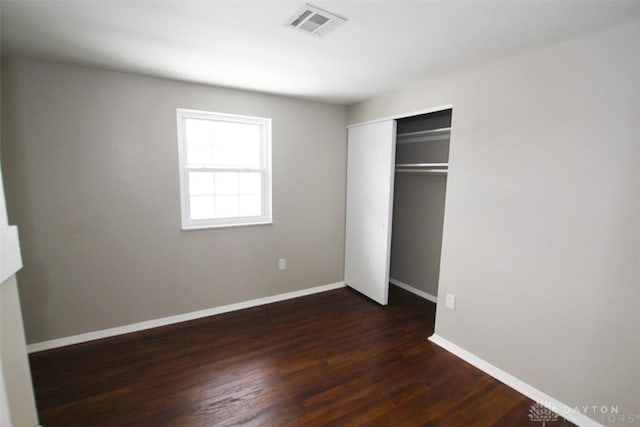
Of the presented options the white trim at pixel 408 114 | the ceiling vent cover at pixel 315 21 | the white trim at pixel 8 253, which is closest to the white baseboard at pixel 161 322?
the white trim at pixel 8 253

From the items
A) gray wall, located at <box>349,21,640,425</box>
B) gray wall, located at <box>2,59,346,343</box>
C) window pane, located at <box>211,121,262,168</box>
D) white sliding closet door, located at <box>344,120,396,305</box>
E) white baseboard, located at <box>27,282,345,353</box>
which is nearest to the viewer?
gray wall, located at <box>349,21,640,425</box>

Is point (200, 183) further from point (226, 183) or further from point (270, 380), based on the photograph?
point (270, 380)

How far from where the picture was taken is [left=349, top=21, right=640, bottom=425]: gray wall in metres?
1.63

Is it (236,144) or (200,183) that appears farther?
(236,144)

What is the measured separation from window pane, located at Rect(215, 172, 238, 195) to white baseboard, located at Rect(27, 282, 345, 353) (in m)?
1.23

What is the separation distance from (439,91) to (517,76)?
0.62m

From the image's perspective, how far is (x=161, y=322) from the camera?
2.88m

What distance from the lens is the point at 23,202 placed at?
7.51ft

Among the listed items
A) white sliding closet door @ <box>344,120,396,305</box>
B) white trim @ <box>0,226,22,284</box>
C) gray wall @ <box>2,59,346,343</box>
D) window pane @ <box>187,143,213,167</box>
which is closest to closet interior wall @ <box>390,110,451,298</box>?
white sliding closet door @ <box>344,120,396,305</box>

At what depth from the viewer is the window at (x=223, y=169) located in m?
2.92

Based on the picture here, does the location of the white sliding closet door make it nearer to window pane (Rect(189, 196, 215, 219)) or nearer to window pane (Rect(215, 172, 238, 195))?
window pane (Rect(215, 172, 238, 195))

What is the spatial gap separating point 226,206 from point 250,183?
362 millimetres

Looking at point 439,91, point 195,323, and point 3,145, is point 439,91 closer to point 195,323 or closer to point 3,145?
point 195,323

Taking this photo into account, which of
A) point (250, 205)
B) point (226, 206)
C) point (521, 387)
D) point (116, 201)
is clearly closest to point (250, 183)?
point (250, 205)
